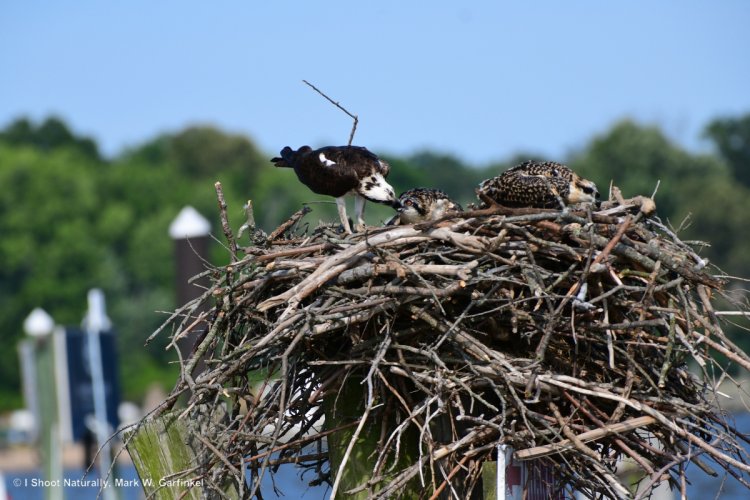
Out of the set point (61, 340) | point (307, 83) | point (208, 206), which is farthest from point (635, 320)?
point (208, 206)

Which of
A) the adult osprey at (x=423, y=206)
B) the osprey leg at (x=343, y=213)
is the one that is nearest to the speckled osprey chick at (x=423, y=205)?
the adult osprey at (x=423, y=206)

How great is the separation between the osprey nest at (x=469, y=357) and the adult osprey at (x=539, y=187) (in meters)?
0.65

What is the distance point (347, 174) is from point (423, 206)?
0.46 meters

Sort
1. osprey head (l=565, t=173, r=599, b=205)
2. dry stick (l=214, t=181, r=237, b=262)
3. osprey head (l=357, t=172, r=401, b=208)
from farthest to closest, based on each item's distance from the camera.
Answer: osprey head (l=357, t=172, r=401, b=208) → osprey head (l=565, t=173, r=599, b=205) → dry stick (l=214, t=181, r=237, b=262)

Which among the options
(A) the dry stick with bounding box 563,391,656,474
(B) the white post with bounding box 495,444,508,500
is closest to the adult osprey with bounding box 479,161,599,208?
(A) the dry stick with bounding box 563,391,656,474

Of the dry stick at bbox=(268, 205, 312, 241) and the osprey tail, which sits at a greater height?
the osprey tail

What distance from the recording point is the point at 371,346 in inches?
165

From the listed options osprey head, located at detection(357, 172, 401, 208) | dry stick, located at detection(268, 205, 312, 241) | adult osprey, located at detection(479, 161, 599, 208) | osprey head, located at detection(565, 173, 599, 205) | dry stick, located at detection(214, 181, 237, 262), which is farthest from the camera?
osprey head, located at detection(357, 172, 401, 208)

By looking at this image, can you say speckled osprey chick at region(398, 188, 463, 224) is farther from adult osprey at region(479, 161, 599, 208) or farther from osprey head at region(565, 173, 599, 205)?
osprey head at region(565, 173, 599, 205)

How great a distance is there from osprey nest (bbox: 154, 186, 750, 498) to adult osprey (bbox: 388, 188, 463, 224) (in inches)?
26.4

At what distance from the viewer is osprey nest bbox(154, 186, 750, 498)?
4.06m

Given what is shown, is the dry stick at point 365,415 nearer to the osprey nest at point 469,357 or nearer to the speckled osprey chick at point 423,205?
the osprey nest at point 469,357

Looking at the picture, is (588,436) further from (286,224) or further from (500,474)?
(286,224)

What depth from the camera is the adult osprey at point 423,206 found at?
5.29 meters
